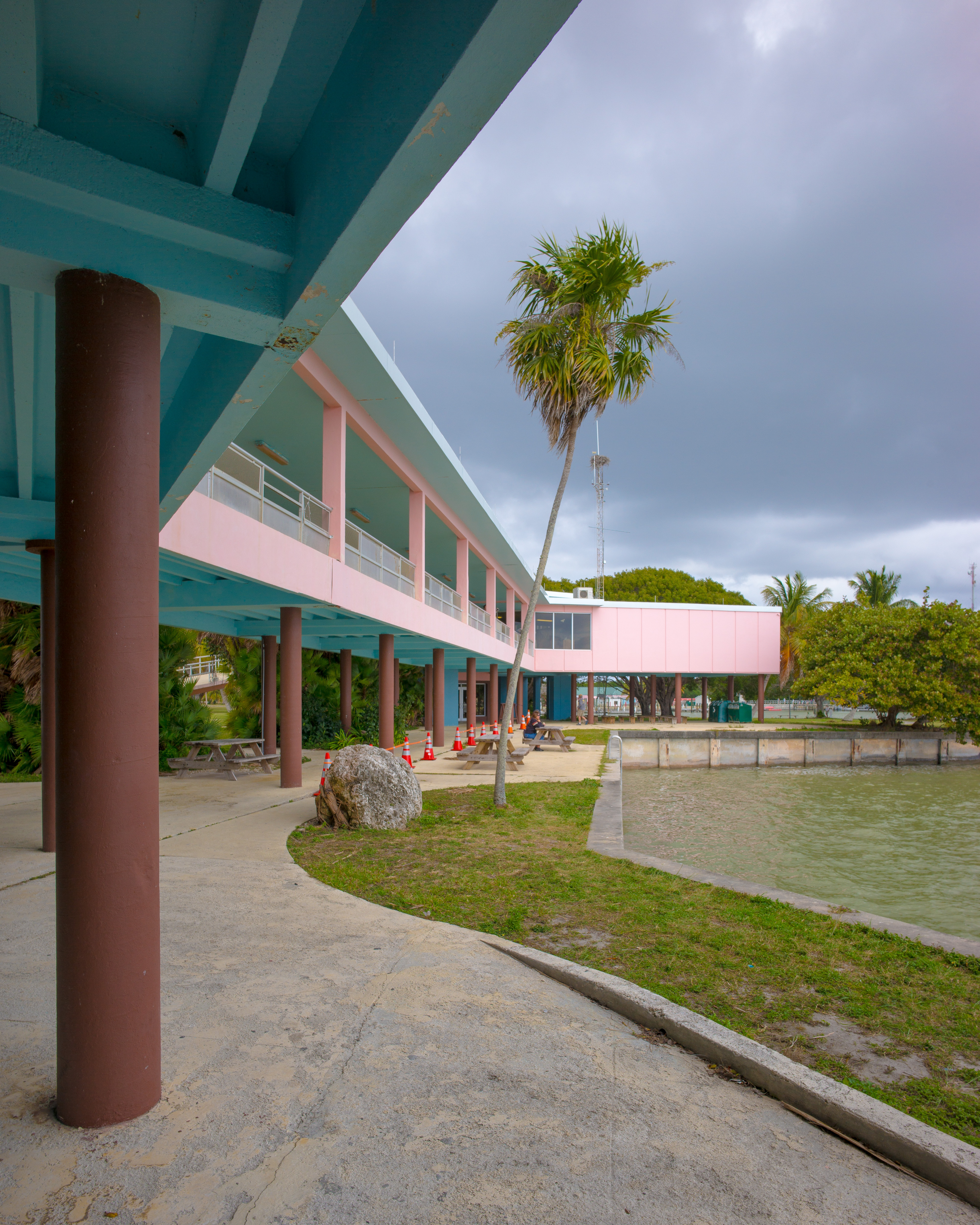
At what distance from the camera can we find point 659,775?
2500 cm

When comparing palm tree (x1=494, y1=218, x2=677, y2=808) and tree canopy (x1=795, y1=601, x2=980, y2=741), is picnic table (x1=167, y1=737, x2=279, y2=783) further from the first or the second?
tree canopy (x1=795, y1=601, x2=980, y2=741)

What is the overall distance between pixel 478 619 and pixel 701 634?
18832 mm

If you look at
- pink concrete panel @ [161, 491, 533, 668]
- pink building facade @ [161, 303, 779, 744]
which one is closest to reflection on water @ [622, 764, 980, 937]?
pink concrete panel @ [161, 491, 533, 668]

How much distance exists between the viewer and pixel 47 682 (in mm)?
7148

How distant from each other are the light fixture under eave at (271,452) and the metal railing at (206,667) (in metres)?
6.20

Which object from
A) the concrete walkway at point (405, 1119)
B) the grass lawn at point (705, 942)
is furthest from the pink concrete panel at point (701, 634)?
the concrete walkway at point (405, 1119)

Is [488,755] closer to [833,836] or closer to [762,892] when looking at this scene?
[833,836]

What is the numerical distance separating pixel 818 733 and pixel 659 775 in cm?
1093

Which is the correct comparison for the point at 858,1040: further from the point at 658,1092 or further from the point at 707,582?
the point at 707,582

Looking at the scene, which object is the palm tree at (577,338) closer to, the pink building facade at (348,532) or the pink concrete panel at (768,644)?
the pink building facade at (348,532)

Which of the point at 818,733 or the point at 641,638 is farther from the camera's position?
the point at 641,638

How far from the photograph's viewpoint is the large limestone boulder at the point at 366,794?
9062 mm

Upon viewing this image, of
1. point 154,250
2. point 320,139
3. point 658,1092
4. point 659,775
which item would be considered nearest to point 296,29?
point 320,139

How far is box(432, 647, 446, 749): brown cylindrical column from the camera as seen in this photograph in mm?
23281
